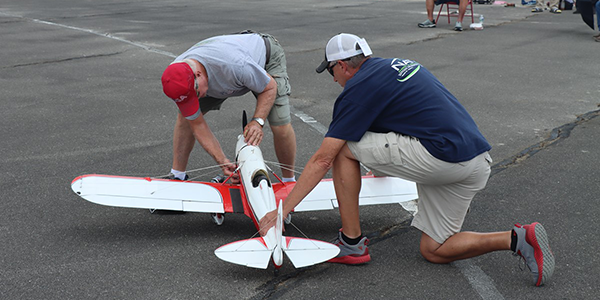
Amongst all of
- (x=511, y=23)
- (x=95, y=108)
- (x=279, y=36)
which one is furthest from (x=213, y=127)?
(x=511, y=23)

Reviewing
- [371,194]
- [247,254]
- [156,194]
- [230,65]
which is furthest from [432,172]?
[156,194]

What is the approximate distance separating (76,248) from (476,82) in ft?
23.1

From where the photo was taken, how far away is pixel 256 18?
54.1ft

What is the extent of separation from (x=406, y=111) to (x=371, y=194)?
1026 millimetres

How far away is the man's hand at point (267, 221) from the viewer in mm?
3699

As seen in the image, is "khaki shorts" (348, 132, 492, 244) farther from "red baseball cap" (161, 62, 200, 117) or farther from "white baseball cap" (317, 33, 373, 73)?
"red baseball cap" (161, 62, 200, 117)

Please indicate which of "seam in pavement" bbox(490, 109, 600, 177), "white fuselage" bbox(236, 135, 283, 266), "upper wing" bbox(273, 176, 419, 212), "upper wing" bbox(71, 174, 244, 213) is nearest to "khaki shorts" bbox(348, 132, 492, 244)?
"upper wing" bbox(273, 176, 419, 212)

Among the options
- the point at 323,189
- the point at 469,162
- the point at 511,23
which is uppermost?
the point at 469,162

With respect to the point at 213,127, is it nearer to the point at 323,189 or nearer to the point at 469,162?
the point at 323,189

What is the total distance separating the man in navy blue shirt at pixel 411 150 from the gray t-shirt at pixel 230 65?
0.96 meters

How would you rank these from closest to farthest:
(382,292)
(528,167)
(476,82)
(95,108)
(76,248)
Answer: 1. (382,292)
2. (76,248)
3. (528,167)
4. (95,108)
5. (476,82)

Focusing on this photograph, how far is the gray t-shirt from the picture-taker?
173 inches

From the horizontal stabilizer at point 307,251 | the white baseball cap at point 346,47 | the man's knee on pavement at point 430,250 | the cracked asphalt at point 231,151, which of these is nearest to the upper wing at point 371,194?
the cracked asphalt at point 231,151

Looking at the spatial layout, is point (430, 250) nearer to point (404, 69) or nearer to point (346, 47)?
point (404, 69)
